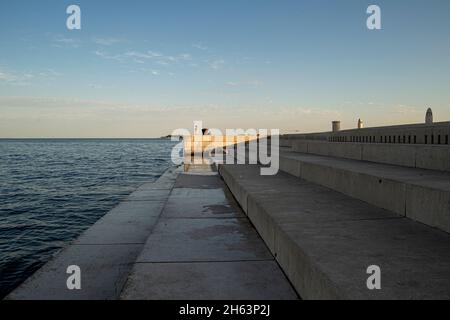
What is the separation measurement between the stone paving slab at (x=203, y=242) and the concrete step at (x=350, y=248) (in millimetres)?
269

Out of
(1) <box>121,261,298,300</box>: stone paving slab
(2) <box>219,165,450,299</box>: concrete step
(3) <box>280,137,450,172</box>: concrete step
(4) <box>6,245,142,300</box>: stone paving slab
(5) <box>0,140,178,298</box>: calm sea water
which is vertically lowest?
(5) <box>0,140,178,298</box>: calm sea water

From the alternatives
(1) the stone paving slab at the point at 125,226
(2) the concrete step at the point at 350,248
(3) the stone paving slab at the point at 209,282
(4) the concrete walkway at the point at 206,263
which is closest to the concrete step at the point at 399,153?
(2) the concrete step at the point at 350,248

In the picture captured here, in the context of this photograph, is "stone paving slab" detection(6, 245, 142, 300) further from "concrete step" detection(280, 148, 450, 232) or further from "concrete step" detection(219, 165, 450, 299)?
"concrete step" detection(280, 148, 450, 232)

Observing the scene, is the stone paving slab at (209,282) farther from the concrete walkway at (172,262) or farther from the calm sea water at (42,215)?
the calm sea water at (42,215)

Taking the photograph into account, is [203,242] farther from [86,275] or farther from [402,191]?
[402,191]

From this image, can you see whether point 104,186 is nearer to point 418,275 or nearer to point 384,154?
point 384,154

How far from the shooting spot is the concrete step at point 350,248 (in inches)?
96.7

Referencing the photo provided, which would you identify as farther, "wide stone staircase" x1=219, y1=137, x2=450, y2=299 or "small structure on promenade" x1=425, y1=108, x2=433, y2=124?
"small structure on promenade" x1=425, y1=108, x2=433, y2=124

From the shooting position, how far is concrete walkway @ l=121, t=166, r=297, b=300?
3342mm

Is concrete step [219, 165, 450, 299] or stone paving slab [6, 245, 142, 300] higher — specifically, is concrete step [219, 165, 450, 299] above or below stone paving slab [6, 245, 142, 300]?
above

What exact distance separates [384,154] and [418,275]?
18.4 feet

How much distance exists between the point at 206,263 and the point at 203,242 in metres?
0.90

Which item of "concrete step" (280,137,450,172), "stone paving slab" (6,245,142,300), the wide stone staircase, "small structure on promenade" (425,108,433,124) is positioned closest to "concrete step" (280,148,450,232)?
the wide stone staircase
